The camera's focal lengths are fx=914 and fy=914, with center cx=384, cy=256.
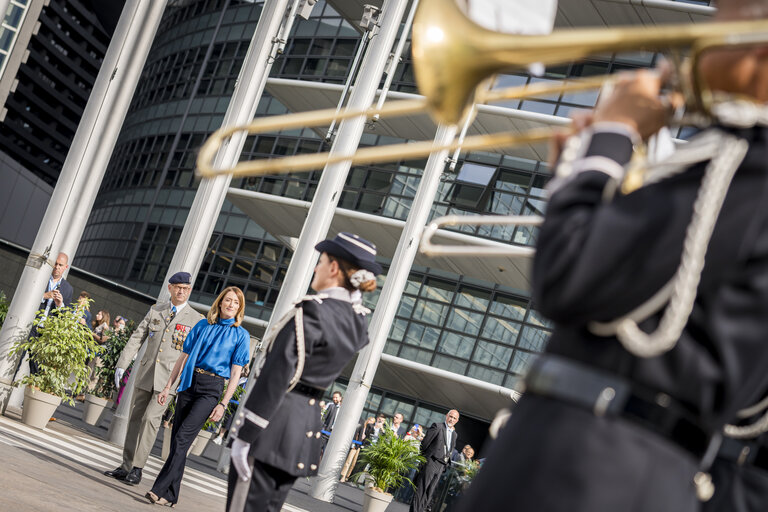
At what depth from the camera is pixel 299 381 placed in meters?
4.38

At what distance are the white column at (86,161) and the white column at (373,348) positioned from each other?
18.7 ft

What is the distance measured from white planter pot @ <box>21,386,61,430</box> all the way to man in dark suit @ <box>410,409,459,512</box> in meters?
6.76

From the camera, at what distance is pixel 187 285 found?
8.95 m

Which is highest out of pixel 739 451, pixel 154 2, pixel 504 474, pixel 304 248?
pixel 154 2

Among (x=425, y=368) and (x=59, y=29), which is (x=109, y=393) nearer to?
(x=425, y=368)

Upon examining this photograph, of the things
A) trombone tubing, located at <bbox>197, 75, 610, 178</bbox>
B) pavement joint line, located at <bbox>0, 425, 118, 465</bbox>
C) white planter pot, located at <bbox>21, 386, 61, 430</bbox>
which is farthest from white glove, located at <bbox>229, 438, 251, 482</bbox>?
white planter pot, located at <bbox>21, 386, 61, 430</bbox>

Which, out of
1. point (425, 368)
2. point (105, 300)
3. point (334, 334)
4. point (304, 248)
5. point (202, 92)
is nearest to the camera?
point (334, 334)

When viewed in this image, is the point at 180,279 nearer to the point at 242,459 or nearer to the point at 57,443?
the point at 57,443

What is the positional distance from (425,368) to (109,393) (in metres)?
10.2

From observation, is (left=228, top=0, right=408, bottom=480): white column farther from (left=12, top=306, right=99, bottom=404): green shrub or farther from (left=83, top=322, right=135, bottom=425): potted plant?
(left=12, top=306, right=99, bottom=404): green shrub

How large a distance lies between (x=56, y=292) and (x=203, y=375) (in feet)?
15.6

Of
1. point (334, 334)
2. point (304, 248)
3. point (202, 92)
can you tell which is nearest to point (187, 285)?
point (334, 334)

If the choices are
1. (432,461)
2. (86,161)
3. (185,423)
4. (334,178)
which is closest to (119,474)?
(185,423)

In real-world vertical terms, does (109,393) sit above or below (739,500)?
below
